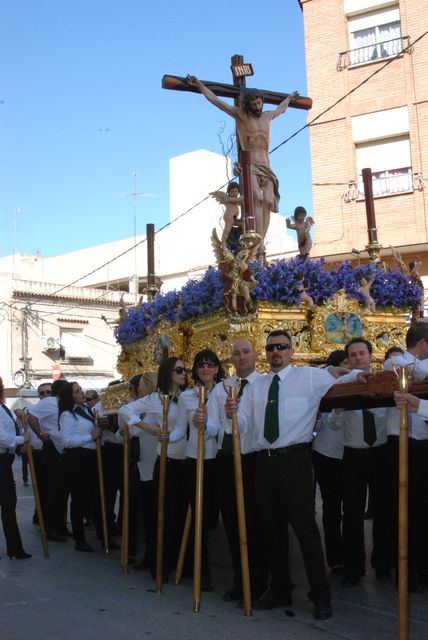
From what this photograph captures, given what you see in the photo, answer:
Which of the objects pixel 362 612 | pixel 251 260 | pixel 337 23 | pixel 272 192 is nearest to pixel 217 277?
pixel 251 260

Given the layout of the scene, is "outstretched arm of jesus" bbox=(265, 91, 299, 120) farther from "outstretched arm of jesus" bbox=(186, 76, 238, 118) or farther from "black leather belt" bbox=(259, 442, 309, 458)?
"black leather belt" bbox=(259, 442, 309, 458)

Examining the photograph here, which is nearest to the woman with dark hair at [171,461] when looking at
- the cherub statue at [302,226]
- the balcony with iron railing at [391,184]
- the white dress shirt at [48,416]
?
the cherub statue at [302,226]

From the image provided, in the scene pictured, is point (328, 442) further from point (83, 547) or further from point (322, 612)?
point (83, 547)

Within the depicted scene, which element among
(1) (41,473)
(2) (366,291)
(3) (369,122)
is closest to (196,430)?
(2) (366,291)

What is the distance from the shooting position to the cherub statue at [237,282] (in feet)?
23.0

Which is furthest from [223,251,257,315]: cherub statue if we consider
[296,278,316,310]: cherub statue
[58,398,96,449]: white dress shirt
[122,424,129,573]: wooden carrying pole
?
[58,398,96,449]: white dress shirt

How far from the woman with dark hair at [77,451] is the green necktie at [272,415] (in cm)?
335

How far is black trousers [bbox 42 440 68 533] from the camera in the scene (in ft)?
28.7

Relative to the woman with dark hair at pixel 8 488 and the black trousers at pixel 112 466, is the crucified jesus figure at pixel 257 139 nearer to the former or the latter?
the black trousers at pixel 112 466

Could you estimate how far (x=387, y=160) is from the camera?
18.8 meters

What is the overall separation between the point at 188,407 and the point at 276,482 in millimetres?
1246

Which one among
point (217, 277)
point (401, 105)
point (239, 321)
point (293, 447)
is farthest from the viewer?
point (401, 105)

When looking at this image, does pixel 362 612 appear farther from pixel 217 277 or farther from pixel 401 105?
pixel 401 105

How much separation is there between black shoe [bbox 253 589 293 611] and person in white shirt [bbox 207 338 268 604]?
0.18m
